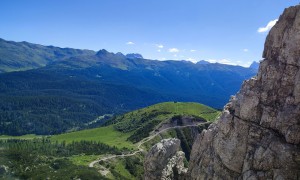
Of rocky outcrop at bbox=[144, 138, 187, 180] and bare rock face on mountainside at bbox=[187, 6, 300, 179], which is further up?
bare rock face on mountainside at bbox=[187, 6, 300, 179]

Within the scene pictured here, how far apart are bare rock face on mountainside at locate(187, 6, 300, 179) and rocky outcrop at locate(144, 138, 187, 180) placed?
11055 millimetres

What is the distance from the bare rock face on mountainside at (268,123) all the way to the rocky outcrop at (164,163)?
11055mm

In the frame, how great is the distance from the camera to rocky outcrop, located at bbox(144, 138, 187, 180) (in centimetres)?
7300

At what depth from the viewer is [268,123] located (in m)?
53.7

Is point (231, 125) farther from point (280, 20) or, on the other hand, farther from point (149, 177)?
point (149, 177)

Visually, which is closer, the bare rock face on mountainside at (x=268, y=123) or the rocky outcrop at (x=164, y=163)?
the bare rock face on mountainside at (x=268, y=123)

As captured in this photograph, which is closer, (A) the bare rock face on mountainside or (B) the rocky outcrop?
(A) the bare rock face on mountainside

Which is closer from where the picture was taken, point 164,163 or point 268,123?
point 268,123

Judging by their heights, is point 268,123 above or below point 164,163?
above

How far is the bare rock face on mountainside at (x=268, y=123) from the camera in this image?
50.2 metres

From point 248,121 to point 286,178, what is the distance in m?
10.9

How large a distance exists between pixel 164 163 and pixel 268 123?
91.9ft

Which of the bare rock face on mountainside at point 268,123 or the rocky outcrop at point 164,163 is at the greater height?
the bare rock face on mountainside at point 268,123

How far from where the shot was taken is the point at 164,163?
7581cm
